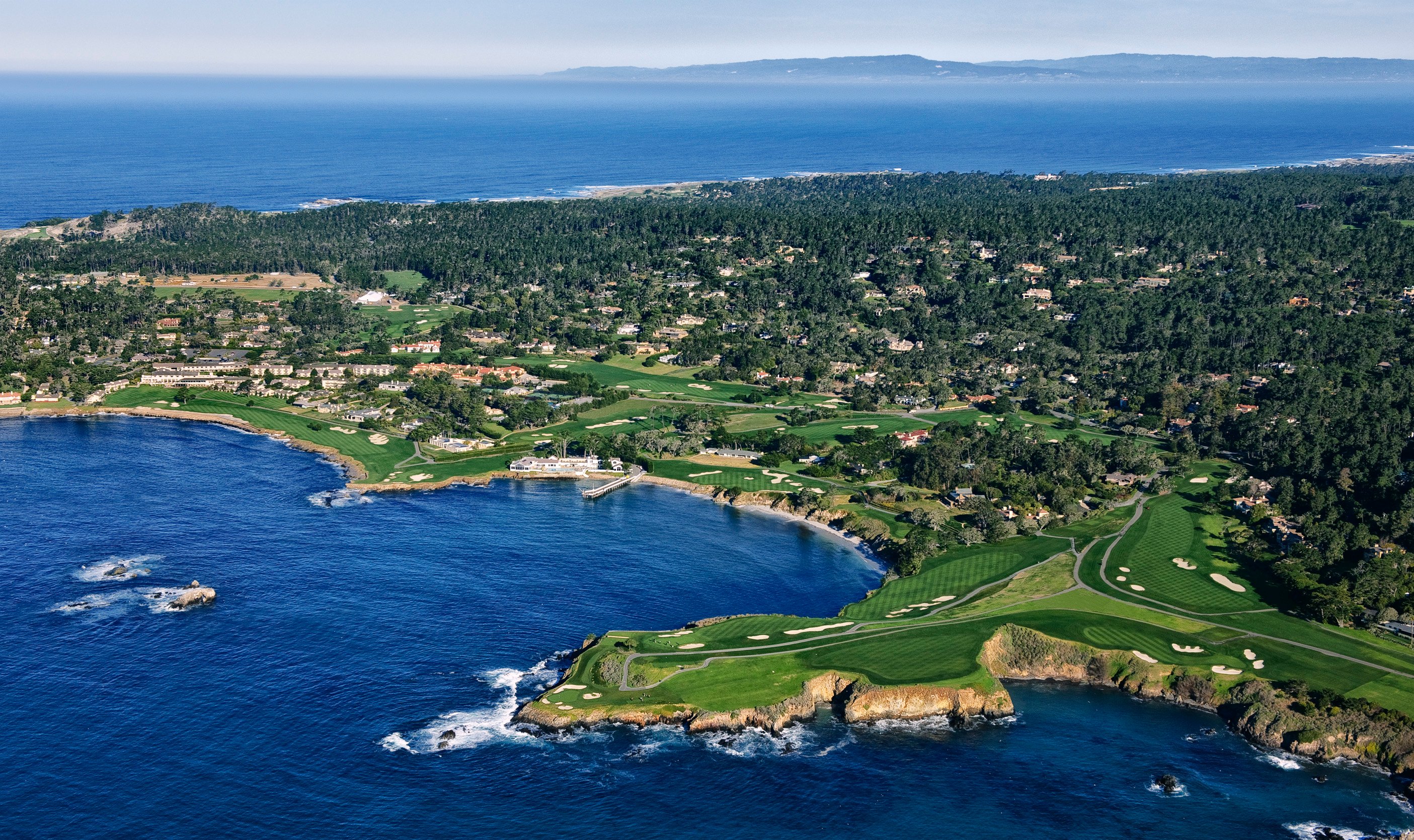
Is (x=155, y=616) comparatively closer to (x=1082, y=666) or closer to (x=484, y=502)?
(x=484, y=502)

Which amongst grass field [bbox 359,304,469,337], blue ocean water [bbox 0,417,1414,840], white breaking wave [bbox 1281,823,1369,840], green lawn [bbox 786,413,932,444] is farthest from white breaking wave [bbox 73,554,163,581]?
grass field [bbox 359,304,469,337]

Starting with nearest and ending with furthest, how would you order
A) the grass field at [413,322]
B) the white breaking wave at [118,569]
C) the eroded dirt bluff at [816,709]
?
the eroded dirt bluff at [816,709] < the white breaking wave at [118,569] < the grass field at [413,322]

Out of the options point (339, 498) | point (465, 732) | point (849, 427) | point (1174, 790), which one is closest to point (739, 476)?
point (849, 427)

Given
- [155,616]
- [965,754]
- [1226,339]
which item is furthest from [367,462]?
[1226,339]

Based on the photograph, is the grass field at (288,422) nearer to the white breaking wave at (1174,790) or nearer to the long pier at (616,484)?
the long pier at (616,484)

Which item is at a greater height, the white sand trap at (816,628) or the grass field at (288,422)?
the grass field at (288,422)

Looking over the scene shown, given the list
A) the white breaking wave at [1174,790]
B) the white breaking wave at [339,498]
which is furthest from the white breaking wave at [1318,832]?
the white breaking wave at [339,498]

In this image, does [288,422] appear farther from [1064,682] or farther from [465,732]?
[1064,682]
